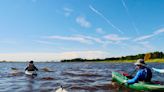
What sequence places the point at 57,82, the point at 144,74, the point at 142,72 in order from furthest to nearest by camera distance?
1. the point at 57,82
2. the point at 144,74
3. the point at 142,72

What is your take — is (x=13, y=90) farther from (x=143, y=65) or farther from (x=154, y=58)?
(x=154, y=58)

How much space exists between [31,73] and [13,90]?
13.0 meters

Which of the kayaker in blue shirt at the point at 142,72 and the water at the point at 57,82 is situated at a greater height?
the kayaker in blue shirt at the point at 142,72

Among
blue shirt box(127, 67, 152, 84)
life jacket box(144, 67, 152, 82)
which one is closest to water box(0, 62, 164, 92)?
blue shirt box(127, 67, 152, 84)

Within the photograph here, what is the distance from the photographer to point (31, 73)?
3400 cm

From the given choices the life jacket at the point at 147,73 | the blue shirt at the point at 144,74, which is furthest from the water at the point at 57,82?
the life jacket at the point at 147,73

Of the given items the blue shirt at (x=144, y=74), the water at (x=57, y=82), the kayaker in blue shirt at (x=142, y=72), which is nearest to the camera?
the kayaker in blue shirt at (x=142, y=72)

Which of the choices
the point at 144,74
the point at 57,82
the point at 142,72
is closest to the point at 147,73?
the point at 144,74

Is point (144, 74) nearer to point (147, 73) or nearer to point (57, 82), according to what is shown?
point (147, 73)

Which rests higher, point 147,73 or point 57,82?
point 147,73

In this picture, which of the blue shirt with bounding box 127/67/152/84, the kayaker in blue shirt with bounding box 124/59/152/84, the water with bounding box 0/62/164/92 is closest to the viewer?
the kayaker in blue shirt with bounding box 124/59/152/84

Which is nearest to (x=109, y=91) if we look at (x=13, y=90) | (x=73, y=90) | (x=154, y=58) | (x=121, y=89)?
(x=121, y=89)

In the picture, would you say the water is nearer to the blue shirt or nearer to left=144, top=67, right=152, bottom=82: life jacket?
the blue shirt

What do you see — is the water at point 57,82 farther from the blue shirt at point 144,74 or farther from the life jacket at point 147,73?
the life jacket at point 147,73
